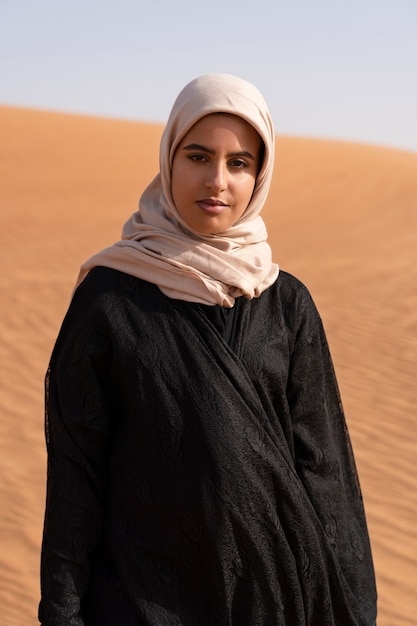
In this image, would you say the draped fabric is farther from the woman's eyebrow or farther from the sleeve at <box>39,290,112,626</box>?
the woman's eyebrow

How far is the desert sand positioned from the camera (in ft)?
19.9

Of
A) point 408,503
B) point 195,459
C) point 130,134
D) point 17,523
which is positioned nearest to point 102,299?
point 195,459

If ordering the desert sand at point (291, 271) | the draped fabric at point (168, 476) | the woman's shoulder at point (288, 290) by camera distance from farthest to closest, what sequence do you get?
the desert sand at point (291, 271), the woman's shoulder at point (288, 290), the draped fabric at point (168, 476)

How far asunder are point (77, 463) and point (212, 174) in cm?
72

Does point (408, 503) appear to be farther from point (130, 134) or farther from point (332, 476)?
point (130, 134)

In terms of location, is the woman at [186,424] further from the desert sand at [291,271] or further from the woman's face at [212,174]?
the desert sand at [291,271]

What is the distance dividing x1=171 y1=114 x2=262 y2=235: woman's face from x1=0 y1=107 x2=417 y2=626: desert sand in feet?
11.0

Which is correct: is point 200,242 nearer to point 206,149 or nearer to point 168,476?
point 206,149

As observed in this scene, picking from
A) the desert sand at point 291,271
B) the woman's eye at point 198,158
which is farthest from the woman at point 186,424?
the desert sand at point 291,271

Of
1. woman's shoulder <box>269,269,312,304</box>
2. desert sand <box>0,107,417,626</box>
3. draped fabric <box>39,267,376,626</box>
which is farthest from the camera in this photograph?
desert sand <box>0,107,417,626</box>

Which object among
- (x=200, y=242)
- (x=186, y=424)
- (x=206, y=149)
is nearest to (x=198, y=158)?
(x=206, y=149)

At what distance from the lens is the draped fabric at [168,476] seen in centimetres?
208

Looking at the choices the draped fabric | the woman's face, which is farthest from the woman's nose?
the draped fabric

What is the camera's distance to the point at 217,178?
209 cm
